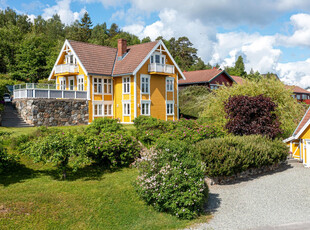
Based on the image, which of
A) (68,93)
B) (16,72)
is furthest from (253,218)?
(16,72)

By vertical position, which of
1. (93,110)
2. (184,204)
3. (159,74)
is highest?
(159,74)

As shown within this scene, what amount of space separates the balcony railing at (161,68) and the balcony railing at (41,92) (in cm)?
719

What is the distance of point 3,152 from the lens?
1062 centimetres

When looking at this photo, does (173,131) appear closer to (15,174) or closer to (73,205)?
(15,174)

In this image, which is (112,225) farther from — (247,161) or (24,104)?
(24,104)

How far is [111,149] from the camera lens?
13250mm

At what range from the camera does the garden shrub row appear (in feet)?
53.0

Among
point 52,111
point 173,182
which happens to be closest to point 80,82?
point 52,111

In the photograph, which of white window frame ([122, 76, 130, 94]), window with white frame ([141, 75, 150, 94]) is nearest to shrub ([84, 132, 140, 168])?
white window frame ([122, 76, 130, 94])

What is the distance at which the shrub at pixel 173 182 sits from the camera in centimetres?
901

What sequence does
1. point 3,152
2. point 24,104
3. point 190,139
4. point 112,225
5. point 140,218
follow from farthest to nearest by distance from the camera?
point 24,104
point 190,139
point 3,152
point 140,218
point 112,225

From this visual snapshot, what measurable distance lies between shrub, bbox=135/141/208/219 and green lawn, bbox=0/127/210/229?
14.8 inches

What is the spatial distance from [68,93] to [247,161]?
1785cm

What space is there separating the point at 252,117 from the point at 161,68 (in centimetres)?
1322
